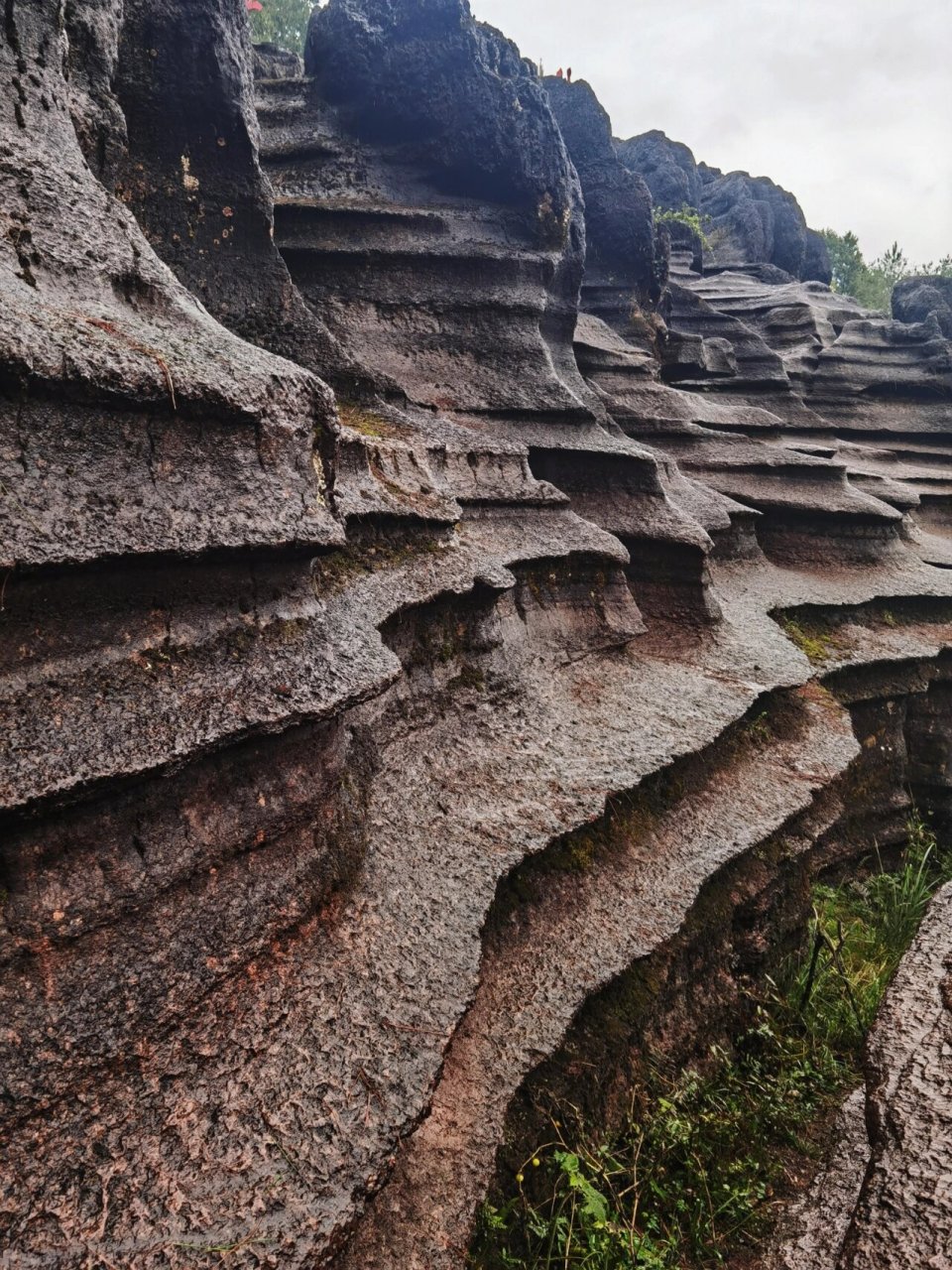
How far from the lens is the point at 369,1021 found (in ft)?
8.39

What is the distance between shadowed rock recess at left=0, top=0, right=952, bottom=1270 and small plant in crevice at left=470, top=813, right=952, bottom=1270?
243 millimetres

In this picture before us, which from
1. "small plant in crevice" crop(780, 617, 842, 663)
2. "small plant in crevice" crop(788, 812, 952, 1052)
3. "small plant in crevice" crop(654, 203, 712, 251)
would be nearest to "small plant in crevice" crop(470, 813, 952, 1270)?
"small plant in crevice" crop(788, 812, 952, 1052)

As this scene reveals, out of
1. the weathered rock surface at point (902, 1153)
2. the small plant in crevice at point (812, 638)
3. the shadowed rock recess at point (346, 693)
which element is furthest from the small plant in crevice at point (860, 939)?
the small plant in crevice at point (812, 638)

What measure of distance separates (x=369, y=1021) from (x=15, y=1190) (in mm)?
967

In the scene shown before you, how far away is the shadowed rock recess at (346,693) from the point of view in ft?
7.01

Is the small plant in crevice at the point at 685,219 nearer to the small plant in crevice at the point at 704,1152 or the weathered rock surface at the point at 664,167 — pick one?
the weathered rock surface at the point at 664,167

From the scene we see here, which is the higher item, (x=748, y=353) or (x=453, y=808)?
(x=748, y=353)

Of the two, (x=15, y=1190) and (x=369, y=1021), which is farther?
(x=369, y=1021)

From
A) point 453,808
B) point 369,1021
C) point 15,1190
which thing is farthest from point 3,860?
point 453,808

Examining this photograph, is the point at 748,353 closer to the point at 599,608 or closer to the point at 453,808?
the point at 599,608

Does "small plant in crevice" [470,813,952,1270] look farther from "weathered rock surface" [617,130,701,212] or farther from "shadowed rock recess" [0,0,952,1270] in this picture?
"weathered rock surface" [617,130,701,212]

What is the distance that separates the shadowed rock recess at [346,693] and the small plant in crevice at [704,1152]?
9.6 inches

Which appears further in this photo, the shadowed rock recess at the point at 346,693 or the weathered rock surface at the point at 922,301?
the weathered rock surface at the point at 922,301

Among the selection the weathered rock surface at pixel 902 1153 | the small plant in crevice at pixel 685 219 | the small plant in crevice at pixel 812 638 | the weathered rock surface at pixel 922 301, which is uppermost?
the small plant in crevice at pixel 685 219
